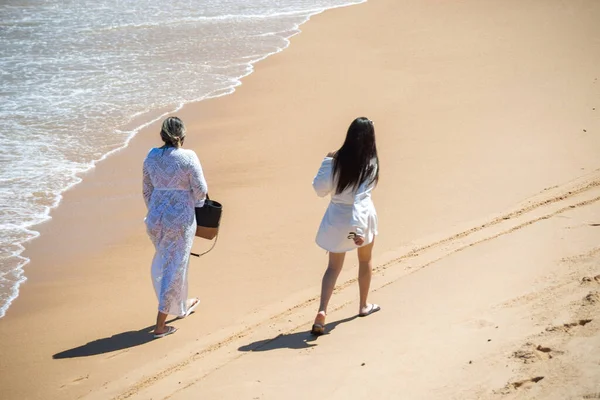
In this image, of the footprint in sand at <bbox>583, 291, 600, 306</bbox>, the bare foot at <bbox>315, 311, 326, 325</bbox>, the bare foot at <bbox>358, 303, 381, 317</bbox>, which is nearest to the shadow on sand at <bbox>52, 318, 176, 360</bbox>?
the bare foot at <bbox>315, 311, 326, 325</bbox>

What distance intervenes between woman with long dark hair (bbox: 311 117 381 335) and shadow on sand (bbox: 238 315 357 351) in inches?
3.8

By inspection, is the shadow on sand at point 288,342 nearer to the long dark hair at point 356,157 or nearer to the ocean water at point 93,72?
the long dark hair at point 356,157

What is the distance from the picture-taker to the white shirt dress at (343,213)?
17.4 feet

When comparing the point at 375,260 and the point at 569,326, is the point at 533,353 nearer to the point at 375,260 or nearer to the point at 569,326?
the point at 569,326

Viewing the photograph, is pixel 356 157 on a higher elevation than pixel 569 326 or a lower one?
higher

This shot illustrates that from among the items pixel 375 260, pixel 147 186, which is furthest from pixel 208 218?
pixel 375 260

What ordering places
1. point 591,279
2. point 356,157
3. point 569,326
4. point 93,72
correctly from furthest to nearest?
1. point 93,72
2. point 356,157
3. point 591,279
4. point 569,326

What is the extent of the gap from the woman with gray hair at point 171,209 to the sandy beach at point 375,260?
0.99ft

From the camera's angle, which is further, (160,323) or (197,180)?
(160,323)

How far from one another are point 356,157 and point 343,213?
0.44 m

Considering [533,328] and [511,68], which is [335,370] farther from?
[511,68]

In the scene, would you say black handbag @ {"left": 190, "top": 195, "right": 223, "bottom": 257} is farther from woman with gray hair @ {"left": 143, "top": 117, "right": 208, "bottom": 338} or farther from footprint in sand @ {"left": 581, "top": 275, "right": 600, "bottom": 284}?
footprint in sand @ {"left": 581, "top": 275, "right": 600, "bottom": 284}

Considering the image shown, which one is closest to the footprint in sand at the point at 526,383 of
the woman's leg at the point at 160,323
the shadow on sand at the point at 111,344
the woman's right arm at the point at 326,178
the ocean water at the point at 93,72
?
the woman's right arm at the point at 326,178

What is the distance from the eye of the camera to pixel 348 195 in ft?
17.5
